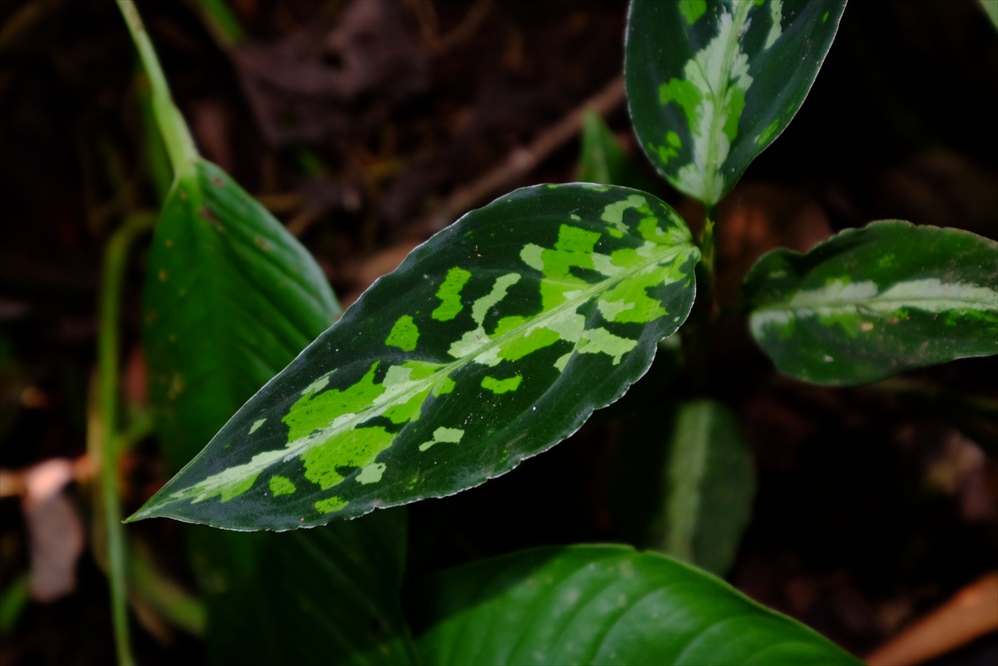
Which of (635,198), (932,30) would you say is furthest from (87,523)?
(932,30)

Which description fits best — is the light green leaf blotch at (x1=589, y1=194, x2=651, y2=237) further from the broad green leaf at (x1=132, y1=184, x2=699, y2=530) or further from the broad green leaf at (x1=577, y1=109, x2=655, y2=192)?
the broad green leaf at (x1=577, y1=109, x2=655, y2=192)

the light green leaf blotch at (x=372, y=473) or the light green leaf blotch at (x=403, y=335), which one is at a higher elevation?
the light green leaf blotch at (x=403, y=335)

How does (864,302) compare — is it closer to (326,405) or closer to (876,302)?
(876,302)

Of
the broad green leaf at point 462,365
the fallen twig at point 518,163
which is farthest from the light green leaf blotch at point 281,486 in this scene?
the fallen twig at point 518,163

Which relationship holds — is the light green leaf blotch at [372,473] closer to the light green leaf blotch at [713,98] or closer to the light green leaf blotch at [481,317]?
the light green leaf blotch at [481,317]

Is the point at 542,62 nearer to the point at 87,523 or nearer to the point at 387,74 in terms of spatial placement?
the point at 387,74

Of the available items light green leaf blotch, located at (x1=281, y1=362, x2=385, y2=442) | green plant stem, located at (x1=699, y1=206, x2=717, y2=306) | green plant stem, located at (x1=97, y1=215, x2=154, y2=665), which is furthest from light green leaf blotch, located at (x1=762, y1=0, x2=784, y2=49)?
green plant stem, located at (x1=97, y1=215, x2=154, y2=665)

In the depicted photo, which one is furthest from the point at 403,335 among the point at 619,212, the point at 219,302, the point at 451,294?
the point at 219,302

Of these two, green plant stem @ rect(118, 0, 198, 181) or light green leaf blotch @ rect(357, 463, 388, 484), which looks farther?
green plant stem @ rect(118, 0, 198, 181)
